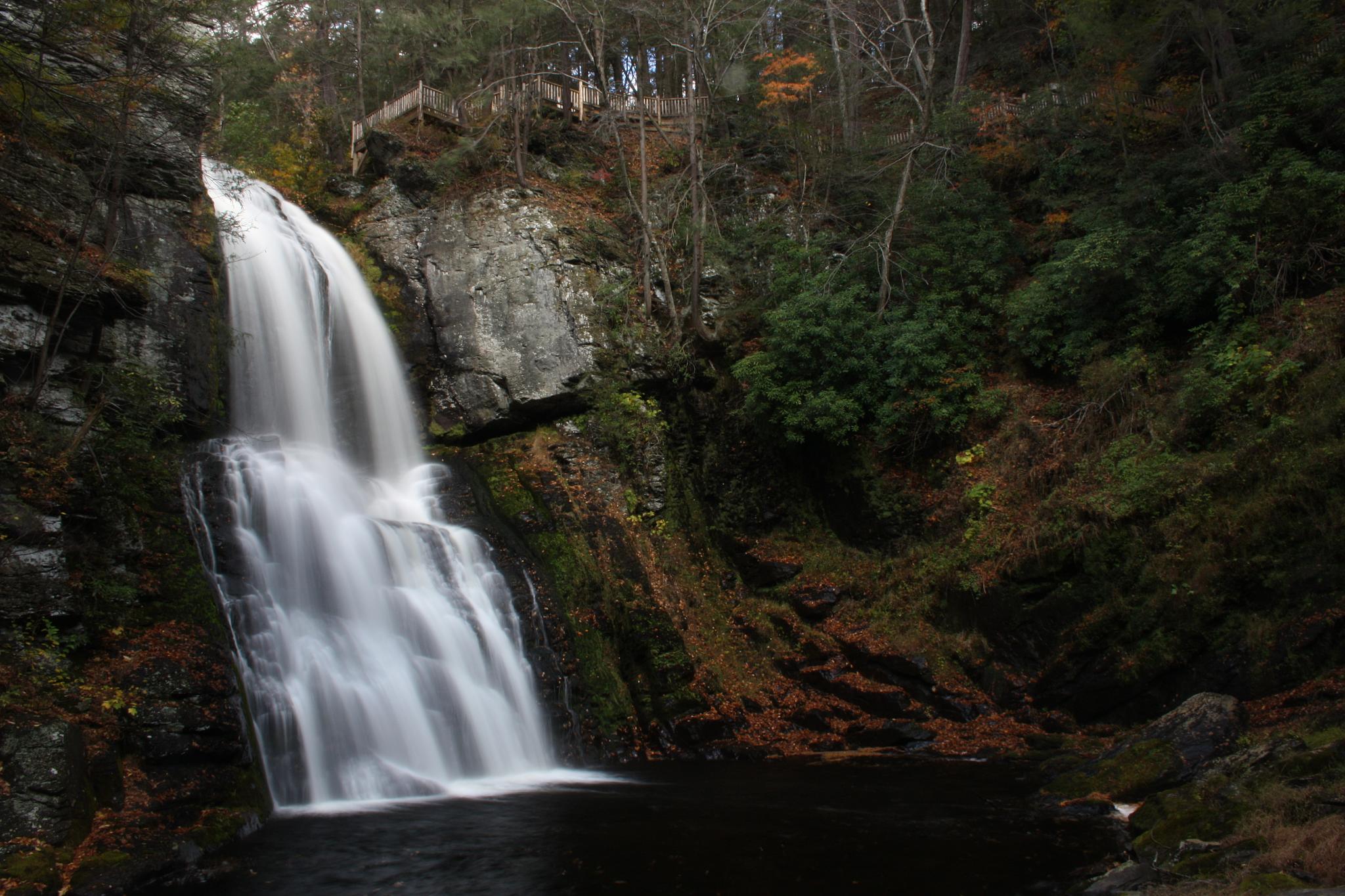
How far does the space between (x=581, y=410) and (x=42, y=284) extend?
9041mm

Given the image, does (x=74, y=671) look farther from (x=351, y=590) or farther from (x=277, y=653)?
(x=351, y=590)

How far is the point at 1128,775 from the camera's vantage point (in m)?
8.04

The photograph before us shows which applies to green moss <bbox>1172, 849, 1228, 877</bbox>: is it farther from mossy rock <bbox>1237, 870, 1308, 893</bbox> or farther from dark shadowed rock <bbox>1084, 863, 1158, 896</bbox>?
mossy rock <bbox>1237, 870, 1308, 893</bbox>

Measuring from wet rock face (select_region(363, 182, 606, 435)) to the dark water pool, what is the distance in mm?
8686

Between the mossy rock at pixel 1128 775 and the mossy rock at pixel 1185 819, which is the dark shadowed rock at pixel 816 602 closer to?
the mossy rock at pixel 1128 775

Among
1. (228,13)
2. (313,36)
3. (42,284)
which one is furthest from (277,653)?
(313,36)

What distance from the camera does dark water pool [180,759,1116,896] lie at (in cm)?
642

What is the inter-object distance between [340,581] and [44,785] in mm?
4784

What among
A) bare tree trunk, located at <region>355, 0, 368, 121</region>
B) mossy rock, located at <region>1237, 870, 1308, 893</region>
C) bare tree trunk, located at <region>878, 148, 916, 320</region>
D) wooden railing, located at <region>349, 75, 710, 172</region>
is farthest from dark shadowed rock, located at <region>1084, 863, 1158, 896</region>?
bare tree trunk, located at <region>355, 0, 368, 121</region>

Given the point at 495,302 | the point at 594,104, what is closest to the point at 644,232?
the point at 495,302

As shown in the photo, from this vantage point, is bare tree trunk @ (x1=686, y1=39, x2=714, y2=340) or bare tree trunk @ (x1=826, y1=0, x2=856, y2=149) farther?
bare tree trunk @ (x1=826, y1=0, x2=856, y2=149)

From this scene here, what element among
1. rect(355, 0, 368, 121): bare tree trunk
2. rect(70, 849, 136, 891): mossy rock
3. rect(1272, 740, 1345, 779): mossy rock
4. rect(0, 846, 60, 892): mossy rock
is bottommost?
rect(1272, 740, 1345, 779): mossy rock

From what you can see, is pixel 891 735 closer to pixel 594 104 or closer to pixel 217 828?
pixel 217 828

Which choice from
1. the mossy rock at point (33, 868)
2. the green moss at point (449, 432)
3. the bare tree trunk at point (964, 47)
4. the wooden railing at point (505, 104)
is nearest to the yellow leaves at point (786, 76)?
the wooden railing at point (505, 104)
